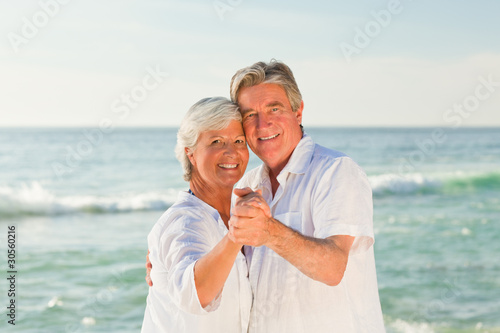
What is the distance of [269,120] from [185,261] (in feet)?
3.37

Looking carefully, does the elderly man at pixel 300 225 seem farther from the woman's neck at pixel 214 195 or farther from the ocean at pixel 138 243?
the ocean at pixel 138 243

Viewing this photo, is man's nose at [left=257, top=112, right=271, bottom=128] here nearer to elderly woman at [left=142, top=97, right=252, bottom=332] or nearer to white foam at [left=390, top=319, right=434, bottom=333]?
elderly woman at [left=142, top=97, right=252, bottom=332]

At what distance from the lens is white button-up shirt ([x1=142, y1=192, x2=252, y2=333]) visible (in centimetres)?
212

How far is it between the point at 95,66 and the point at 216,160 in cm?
2695

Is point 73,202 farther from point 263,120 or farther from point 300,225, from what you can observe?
point 300,225

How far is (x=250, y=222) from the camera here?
1.89m

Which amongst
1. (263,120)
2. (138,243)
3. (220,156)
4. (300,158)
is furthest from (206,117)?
(138,243)

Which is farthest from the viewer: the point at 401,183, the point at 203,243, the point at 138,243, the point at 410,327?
the point at 401,183

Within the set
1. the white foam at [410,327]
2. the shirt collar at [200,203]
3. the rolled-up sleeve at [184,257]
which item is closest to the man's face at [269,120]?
the shirt collar at [200,203]

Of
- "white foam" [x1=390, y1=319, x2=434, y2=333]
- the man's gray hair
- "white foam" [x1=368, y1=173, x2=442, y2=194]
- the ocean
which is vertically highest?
"white foam" [x1=368, y1=173, x2=442, y2=194]

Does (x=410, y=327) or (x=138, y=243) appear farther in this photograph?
(x=138, y=243)

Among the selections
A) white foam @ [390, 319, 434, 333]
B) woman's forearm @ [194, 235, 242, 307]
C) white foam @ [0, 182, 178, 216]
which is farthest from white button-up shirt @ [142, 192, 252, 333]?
white foam @ [0, 182, 178, 216]

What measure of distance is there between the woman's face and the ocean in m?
5.05

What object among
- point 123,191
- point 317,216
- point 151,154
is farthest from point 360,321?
point 151,154
